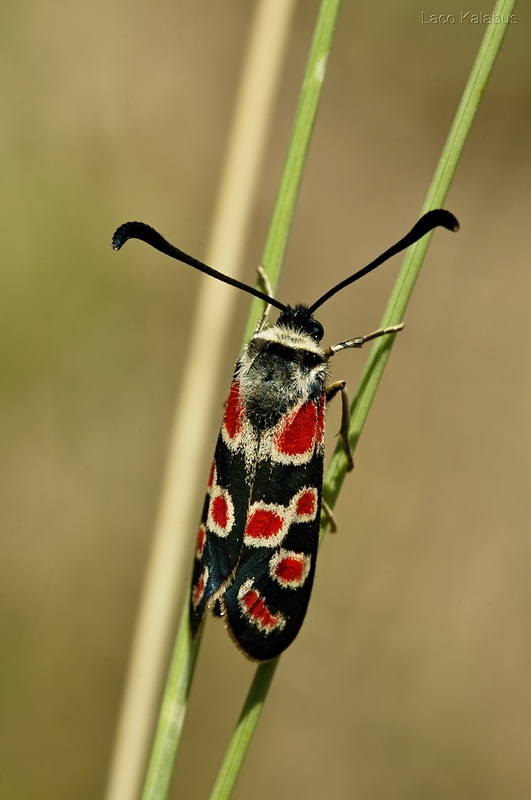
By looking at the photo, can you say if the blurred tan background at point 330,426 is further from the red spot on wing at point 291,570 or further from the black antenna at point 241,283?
the black antenna at point 241,283

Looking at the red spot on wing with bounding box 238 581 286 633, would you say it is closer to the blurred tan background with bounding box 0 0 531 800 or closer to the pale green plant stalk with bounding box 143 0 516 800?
the pale green plant stalk with bounding box 143 0 516 800

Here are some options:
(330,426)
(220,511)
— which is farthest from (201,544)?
(330,426)

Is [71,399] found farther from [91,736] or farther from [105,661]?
[91,736]

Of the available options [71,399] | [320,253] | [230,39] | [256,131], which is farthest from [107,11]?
[256,131]

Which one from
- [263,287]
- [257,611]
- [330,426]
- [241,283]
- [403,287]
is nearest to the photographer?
[403,287]

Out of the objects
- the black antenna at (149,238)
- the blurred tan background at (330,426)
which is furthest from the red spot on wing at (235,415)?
the blurred tan background at (330,426)

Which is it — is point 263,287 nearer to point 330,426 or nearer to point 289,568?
point 289,568

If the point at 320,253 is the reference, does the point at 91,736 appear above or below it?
below
